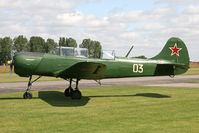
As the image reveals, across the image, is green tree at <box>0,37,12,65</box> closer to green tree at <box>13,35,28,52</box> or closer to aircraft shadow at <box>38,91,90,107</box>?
green tree at <box>13,35,28,52</box>

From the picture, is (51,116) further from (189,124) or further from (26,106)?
(189,124)

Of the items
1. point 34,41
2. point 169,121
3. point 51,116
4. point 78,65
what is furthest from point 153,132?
point 34,41

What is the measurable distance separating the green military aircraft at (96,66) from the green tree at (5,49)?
77188mm

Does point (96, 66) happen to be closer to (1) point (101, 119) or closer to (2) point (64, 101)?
(2) point (64, 101)

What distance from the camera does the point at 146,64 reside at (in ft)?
45.2

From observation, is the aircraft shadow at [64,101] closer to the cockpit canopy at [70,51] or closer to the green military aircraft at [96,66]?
the green military aircraft at [96,66]

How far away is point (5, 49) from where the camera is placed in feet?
278

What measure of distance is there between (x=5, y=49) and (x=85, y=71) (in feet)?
265

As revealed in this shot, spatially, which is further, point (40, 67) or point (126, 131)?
point (40, 67)

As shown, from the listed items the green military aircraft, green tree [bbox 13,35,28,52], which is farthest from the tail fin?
green tree [bbox 13,35,28,52]

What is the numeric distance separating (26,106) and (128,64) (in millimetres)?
6052

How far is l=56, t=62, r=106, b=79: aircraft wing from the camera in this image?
34.4ft

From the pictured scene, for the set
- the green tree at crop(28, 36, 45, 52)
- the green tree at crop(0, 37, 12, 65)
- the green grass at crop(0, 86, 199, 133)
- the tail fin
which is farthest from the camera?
the green tree at crop(28, 36, 45, 52)

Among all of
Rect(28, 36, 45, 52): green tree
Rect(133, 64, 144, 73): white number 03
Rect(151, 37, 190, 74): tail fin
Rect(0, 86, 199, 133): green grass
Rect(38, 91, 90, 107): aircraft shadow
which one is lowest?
Rect(38, 91, 90, 107): aircraft shadow
